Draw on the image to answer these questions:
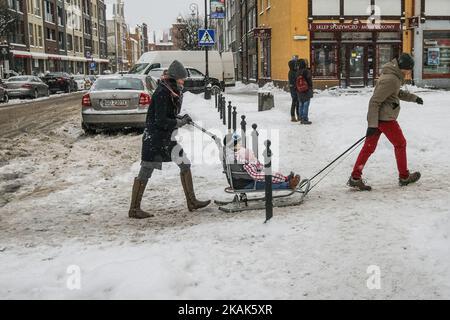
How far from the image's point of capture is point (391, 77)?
7012mm

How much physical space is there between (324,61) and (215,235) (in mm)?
23560

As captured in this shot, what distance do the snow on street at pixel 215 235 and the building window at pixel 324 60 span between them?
58.7 feet

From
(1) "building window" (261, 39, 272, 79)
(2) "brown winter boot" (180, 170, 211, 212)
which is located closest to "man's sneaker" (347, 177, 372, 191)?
(2) "brown winter boot" (180, 170, 211, 212)

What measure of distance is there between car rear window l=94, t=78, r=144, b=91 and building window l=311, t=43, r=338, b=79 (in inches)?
625

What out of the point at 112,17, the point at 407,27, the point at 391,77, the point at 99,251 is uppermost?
the point at 112,17

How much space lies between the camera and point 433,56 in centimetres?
2852

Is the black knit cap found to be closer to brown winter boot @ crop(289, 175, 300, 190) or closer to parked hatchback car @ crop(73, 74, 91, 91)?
brown winter boot @ crop(289, 175, 300, 190)

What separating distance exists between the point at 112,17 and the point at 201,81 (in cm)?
8928

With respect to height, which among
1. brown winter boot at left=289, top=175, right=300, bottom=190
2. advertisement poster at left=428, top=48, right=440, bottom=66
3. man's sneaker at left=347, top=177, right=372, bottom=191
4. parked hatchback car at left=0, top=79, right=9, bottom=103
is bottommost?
man's sneaker at left=347, top=177, right=372, bottom=191

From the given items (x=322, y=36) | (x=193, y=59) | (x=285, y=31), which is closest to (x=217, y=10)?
(x=285, y=31)

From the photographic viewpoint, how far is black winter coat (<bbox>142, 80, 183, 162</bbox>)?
245 inches

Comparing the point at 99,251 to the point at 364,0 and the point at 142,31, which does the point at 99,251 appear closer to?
the point at 364,0

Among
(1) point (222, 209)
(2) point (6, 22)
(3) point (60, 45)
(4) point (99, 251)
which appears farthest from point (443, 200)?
(3) point (60, 45)

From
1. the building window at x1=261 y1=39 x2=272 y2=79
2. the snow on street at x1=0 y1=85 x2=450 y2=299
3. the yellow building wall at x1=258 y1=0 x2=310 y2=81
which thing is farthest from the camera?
the building window at x1=261 y1=39 x2=272 y2=79
